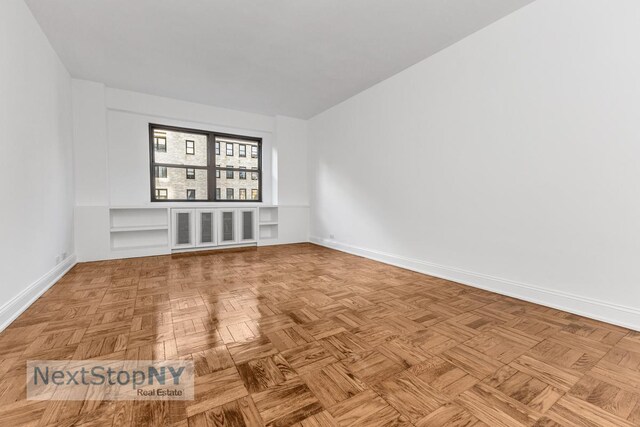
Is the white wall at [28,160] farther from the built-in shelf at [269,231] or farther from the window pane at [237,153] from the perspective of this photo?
the built-in shelf at [269,231]

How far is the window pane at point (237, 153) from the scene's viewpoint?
17.3 ft

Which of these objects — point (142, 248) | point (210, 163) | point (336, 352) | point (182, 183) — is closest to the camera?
point (336, 352)

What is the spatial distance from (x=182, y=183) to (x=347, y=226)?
10.2ft

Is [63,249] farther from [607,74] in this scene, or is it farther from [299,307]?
[607,74]

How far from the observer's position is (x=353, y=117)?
4.48 meters

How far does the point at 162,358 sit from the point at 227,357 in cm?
35

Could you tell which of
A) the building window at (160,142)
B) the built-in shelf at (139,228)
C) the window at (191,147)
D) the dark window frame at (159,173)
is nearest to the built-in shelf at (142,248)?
the built-in shelf at (139,228)

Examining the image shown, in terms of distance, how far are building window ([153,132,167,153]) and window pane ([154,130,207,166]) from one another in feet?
0.06

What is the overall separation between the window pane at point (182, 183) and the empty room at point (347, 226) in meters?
0.19

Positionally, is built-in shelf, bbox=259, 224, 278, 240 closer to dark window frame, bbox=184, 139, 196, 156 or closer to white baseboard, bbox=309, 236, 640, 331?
dark window frame, bbox=184, 139, 196, 156

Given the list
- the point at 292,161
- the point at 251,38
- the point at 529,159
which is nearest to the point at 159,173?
the point at 292,161

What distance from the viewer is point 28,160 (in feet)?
7.65

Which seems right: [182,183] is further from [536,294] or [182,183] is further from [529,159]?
[536,294]
